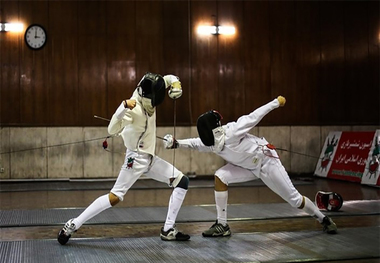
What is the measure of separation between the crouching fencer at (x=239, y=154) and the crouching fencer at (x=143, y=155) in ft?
0.64

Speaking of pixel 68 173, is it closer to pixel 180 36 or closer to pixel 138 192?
pixel 138 192

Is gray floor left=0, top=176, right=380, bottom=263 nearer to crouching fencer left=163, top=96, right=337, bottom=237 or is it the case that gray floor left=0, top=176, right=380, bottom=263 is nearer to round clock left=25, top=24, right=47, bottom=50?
crouching fencer left=163, top=96, right=337, bottom=237

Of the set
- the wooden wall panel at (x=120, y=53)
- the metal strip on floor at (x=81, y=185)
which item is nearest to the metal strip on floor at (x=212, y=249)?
the metal strip on floor at (x=81, y=185)

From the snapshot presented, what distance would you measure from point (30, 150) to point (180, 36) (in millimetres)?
3487

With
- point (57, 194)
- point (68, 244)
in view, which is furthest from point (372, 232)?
point (57, 194)

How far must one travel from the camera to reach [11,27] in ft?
29.0

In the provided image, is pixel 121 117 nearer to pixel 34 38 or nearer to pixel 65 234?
pixel 65 234

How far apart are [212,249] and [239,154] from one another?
0.91m

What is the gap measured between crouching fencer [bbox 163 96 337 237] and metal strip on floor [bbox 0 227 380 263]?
203 millimetres

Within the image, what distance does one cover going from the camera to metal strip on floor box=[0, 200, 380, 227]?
4984mm

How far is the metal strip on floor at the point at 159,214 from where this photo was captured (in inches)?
196

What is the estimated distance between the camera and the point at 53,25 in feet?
29.5

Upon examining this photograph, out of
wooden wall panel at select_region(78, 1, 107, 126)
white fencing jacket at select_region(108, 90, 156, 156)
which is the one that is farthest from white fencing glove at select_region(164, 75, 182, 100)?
wooden wall panel at select_region(78, 1, 107, 126)

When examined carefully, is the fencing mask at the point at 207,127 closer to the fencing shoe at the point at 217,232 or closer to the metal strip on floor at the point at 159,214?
the fencing shoe at the point at 217,232
